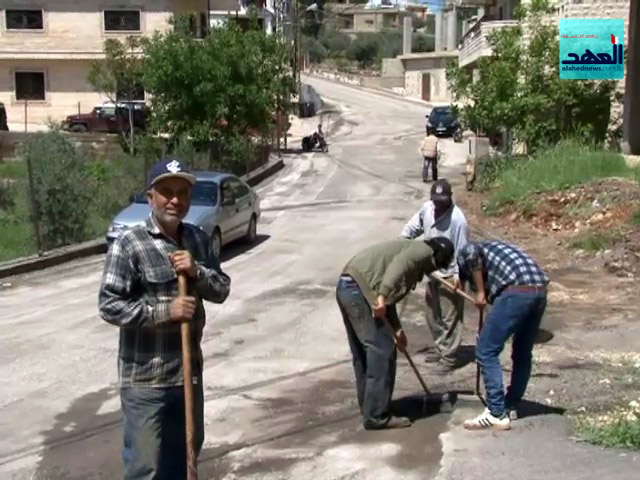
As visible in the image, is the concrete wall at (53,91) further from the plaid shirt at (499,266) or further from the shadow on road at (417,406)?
the plaid shirt at (499,266)

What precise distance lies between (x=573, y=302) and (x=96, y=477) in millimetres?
7892

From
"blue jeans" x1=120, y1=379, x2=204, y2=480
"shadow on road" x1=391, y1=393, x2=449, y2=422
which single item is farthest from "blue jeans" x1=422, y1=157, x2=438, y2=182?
"blue jeans" x1=120, y1=379, x2=204, y2=480

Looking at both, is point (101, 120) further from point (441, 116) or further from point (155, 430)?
point (155, 430)

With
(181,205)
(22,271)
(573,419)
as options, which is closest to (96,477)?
(181,205)

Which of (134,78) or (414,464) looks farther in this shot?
(134,78)

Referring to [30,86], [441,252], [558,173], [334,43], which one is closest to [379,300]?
[441,252]

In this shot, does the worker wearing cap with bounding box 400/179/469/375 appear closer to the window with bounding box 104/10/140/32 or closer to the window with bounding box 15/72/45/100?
the window with bounding box 104/10/140/32

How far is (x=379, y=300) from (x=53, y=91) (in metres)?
46.5

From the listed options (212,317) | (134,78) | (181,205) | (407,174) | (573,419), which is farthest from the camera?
(134,78)

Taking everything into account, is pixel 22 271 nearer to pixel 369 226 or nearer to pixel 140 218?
pixel 140 218

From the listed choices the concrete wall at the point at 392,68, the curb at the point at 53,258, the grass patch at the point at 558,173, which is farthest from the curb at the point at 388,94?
the curb at the point at 53,258

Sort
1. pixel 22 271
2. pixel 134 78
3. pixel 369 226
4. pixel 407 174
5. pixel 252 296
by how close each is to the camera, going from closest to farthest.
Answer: pixel 252 296 < pixel 22 271 < pixel 369 226 < pixel 407 174 < pixel 134 78

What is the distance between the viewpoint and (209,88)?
3148 cm

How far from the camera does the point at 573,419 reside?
7.99 meters
